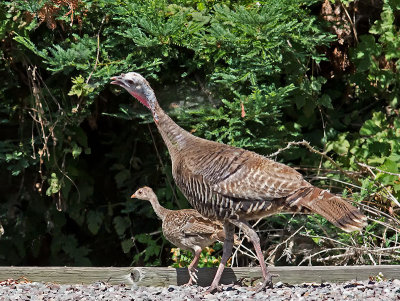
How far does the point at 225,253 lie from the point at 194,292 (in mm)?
445

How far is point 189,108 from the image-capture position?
7121mm

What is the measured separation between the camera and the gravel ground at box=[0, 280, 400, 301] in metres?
4.98

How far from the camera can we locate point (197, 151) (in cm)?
583

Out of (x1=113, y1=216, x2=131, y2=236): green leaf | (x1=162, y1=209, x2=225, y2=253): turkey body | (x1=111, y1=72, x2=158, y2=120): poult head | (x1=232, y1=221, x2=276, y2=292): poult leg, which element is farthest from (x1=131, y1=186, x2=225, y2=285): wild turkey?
(x1=113, y1=216, x2=131, y2=236): green leaf

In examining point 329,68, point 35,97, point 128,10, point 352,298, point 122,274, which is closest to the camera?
point 352,298

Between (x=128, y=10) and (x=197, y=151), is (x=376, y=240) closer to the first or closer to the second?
(x=197, y=151)

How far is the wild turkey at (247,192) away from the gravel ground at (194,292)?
0.20 metres

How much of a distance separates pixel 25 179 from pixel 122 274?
3.14 m

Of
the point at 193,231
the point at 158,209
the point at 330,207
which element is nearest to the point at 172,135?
the point at 193,231

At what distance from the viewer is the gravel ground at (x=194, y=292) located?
16.3 feet

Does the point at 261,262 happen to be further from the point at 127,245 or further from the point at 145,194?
the point at 127,245

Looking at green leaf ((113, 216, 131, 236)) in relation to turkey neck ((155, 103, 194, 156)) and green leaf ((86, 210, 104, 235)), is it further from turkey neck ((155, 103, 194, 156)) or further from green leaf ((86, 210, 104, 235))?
turkey neck ((155, 103, 194, 156))

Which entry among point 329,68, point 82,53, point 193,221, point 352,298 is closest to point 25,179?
point 82,53

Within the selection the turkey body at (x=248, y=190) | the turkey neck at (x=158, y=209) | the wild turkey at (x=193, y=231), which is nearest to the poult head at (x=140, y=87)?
the turkey body at (x=248, y=190)
